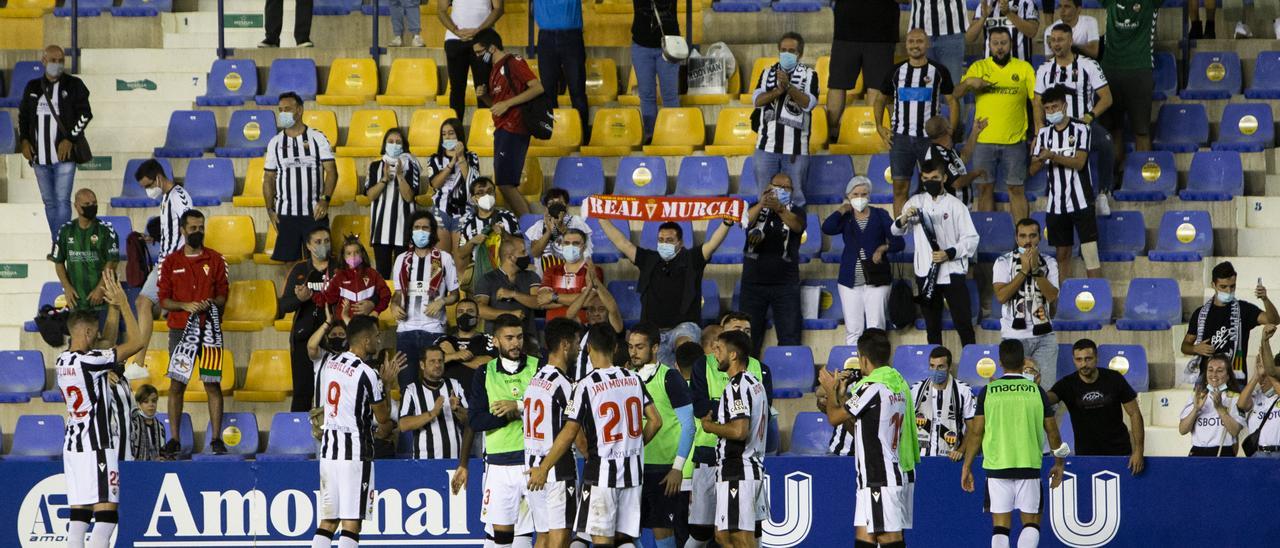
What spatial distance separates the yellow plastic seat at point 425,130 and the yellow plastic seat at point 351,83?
0.69 meters

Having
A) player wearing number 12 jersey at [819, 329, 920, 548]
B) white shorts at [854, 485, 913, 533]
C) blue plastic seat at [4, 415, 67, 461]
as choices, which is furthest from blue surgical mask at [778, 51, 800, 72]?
blue plastic seat at [4, 415, 67, 461]

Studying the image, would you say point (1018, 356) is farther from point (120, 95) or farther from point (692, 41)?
point (120, 95)

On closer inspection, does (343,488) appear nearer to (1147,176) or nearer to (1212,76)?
(1147,176)

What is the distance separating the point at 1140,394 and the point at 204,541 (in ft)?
25.1

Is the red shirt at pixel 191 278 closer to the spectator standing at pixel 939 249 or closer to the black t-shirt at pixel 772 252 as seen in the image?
the black t-shirt at pixel 772 252

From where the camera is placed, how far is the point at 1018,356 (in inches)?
512

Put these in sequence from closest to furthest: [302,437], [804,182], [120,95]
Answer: [302,437], [804,182], [120,95]

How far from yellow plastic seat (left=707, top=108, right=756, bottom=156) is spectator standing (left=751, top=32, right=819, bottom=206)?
1270mm

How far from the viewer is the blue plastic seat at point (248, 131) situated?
18344 mm

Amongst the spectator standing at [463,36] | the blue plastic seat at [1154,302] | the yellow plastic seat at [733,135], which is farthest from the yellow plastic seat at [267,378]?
the blue plastic seat at [1154,302]

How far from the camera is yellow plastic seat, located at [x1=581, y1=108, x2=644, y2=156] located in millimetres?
18156

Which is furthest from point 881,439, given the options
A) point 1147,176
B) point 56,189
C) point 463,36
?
point 56,189

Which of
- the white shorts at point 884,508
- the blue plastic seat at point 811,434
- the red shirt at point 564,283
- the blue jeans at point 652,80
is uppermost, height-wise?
the blue jeans at point 652,80

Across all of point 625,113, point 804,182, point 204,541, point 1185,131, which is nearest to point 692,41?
point 625,113
